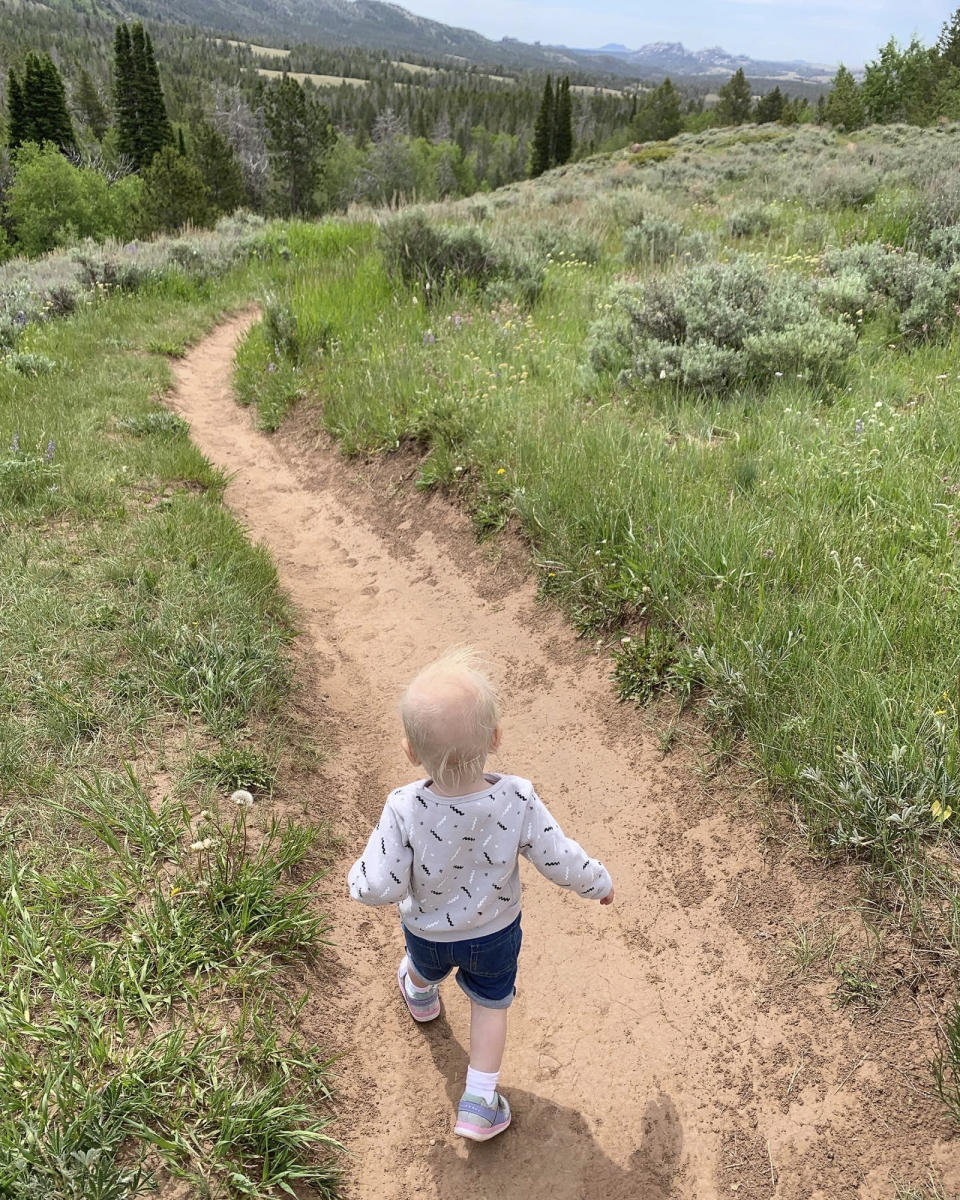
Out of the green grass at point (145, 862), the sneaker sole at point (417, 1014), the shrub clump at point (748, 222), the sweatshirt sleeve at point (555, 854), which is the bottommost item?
the sneaker sole at point (417, 1014)

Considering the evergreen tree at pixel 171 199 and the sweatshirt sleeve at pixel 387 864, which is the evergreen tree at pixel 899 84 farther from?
the sweatshirt sleeve at pixel 387 864

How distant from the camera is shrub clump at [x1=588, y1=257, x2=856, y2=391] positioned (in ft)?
20.4

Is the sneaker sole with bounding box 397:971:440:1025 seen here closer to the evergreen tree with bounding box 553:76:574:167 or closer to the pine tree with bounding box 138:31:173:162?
the pine tree with bounding box 138:31:173:162

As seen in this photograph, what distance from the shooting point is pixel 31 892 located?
287 centimetres

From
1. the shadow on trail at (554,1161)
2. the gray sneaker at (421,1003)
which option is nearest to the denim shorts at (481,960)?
the gray sneaker at (421,1003)

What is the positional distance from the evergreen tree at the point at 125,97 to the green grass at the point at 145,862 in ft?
238

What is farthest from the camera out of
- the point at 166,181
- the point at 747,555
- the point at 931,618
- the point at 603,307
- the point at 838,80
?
the point at 838,80

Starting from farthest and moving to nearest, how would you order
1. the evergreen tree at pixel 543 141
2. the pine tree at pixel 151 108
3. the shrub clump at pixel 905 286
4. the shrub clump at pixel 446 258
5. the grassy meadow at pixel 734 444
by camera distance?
the evergreen tree at pixel 543 141 < the pine tree at pixel 151 108 < the shrub clump at pixel 446 258 < the shrub clump at pixel 905 286 < the grassy meadow at pixel 734 444

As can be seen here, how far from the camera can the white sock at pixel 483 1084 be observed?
2521 millimetres

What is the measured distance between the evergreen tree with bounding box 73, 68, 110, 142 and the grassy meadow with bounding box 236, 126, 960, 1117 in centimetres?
9680

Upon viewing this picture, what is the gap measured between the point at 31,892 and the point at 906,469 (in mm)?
4927

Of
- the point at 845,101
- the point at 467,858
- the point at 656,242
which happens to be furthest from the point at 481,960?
the point at 845,101

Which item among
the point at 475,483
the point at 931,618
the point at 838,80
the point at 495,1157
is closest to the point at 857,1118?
the point at 495,1157

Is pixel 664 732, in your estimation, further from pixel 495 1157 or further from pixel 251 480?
pixel 251 480
